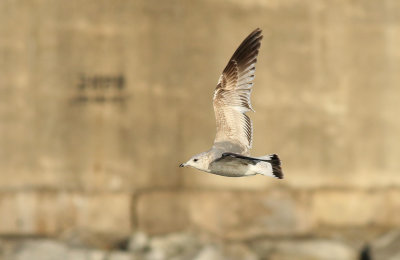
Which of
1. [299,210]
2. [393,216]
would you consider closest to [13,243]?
[299,210]

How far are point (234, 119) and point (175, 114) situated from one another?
5194 mm

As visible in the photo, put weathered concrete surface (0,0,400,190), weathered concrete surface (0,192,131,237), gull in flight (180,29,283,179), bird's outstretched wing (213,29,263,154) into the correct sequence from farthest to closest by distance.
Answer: weathered concrete surface (0,192,131,237)
weathered concrete surface (0,0,400,190)
bird's outstretched wing (213,29,263,154)
gull in flight (180,29,283,179)

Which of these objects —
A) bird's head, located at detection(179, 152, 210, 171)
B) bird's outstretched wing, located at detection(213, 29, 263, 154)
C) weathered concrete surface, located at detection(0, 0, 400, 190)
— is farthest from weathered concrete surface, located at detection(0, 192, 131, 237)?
bird's head, located at detection(179, 152, 210, 171)

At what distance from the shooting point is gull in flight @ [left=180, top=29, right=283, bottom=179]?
8.57 m

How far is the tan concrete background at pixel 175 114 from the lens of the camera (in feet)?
47.2

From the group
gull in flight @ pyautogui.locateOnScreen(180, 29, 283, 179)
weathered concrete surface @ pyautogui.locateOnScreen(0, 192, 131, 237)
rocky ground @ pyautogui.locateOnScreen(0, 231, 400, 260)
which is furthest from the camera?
weathered concrete surface @ pyautogui.locateOnScreen(0, 192, 131, 237)

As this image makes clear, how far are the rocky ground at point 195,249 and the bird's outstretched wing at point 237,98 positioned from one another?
16.9 ft

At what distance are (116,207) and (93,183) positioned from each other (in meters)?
0.53

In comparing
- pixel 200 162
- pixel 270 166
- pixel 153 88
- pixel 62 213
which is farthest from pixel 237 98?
pixel 62 213

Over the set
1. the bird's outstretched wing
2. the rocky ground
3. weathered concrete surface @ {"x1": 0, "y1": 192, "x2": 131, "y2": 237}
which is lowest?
the rocky ground

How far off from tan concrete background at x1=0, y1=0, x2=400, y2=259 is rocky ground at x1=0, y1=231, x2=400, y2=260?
248 millimetres

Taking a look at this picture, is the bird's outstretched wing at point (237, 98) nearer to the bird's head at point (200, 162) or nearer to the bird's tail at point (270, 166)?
the bird's head at point (200, 162)

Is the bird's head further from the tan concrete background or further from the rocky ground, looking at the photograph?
the tan concrete background

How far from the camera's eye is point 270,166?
8.40 meters
